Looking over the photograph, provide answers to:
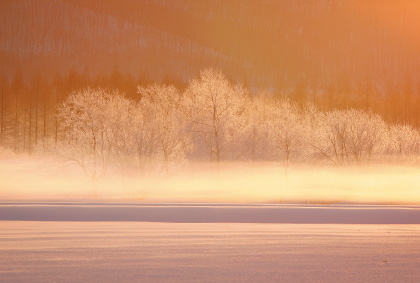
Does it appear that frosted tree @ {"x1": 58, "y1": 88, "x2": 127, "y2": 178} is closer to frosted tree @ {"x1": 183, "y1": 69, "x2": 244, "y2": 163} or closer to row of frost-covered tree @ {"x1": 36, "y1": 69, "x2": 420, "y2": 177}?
row of frost-covered tree @ {"x1": 36, "y1": 69, "x2": 420, "y2": 177}

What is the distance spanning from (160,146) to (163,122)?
1.95 metres

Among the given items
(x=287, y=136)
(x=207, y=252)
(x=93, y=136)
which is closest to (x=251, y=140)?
(x=287, y=136)

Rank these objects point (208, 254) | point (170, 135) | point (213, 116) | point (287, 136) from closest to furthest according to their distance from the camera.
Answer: point (208, 254), point (170, 135), point (213, 116), point (287, 136)

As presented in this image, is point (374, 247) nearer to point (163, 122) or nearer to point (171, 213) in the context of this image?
point (171, 213)

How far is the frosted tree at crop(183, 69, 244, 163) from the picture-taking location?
29.3 metres

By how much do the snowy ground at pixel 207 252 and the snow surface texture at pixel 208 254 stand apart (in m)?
0.01

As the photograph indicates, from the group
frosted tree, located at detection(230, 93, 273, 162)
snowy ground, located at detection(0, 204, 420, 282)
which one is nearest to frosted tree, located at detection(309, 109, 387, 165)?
frosted tree, located at detection(230, 93, 273, 162)

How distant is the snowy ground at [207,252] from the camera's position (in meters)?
4.56

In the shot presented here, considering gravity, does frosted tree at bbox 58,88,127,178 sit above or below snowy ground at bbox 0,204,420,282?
above

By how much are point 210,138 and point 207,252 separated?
943 inches

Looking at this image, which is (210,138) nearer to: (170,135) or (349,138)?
(170,135)

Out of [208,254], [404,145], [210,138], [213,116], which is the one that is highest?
[213,116]

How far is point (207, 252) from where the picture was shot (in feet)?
18.4

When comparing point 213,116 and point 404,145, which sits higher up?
point 213,116
